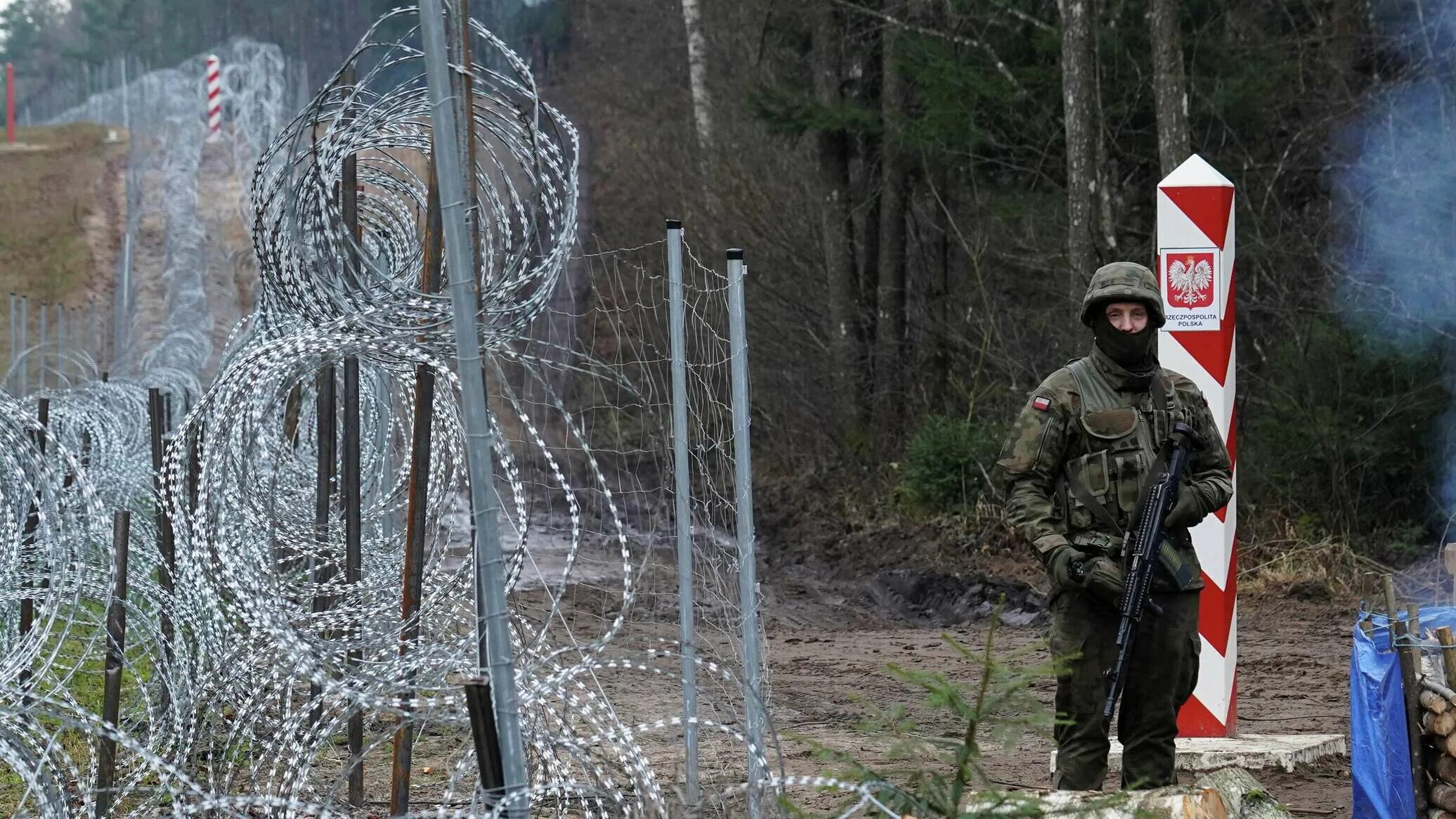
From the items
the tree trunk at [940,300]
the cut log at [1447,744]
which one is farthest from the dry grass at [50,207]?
the cut log at [1447,744]

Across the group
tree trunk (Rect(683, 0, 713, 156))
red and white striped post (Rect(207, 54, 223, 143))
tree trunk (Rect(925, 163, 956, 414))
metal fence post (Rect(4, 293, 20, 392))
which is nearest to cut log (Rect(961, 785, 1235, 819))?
tree trunk (Rect(925, 163, 956, 414))

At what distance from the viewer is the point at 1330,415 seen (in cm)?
1278

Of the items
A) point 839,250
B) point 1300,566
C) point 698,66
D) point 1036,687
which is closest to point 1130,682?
point 1036,687

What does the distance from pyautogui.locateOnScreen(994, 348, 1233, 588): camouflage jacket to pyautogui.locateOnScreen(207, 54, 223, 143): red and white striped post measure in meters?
41.9

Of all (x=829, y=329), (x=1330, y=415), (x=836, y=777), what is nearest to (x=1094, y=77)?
(x=1330, y=415)

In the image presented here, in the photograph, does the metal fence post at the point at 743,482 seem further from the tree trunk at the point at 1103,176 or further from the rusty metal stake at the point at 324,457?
the tree trunk at the point at 1103,176

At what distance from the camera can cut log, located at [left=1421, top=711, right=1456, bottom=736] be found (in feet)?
15.9

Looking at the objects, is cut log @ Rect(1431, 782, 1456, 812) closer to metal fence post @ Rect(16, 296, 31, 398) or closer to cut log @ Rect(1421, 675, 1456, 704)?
cut log @ Rect(1421, 675, 1456, 704)

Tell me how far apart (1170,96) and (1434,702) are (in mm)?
9304

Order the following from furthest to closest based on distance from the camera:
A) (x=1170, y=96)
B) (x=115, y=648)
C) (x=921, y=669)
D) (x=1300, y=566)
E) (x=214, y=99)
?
(x=214, y=99) → (x=1170, y=96) → (x=1300, y=566) → (x=921, y=669) → (x=115, y=648)

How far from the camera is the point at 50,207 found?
46.5 metres

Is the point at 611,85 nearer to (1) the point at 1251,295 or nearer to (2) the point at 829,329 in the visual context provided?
(2) the point at 829,329

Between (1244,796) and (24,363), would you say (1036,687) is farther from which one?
(24,363)

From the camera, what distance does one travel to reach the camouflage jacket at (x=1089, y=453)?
5.02m
